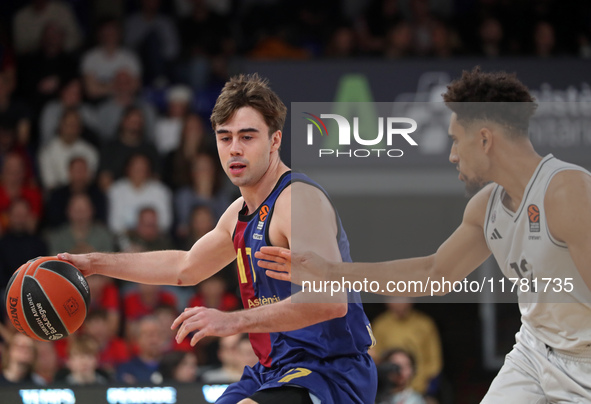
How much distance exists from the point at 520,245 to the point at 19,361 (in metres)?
4.59

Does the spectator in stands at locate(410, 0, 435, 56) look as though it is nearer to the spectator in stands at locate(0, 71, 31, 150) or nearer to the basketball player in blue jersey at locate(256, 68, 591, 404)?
the spectator in stands at locate(0, 71, 31, 150)

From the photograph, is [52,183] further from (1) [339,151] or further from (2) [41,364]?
(1) [339,151]

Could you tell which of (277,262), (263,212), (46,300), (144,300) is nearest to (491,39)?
(144,300)

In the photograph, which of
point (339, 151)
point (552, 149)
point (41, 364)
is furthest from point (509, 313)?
point (41, 364)

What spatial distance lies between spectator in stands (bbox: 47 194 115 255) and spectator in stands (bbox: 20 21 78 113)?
6.24 feet

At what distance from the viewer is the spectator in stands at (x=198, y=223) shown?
8352 millimetres

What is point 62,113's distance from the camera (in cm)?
935

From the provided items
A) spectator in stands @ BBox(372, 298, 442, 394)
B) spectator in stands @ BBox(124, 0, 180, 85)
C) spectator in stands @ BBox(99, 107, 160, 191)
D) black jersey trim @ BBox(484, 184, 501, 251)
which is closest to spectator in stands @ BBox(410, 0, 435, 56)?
spectator in stands @ BBox(124, 0, 180, 85)

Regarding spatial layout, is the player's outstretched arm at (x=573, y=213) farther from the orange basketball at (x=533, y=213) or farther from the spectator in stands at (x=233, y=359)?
the spectator in stands at (x=233, y=359)

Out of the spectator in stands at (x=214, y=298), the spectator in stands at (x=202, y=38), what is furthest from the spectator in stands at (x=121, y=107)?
the spectator in stands at (x=214, y=298)

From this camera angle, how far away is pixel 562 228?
11.9 feet

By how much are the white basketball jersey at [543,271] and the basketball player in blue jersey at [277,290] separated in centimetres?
82

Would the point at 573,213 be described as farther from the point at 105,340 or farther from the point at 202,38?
the point at 202,38

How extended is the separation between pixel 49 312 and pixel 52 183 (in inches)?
201
